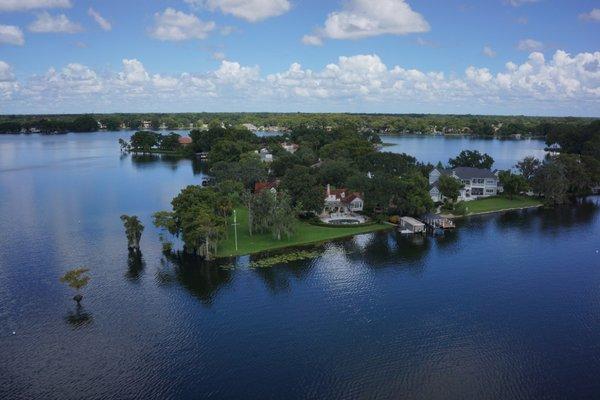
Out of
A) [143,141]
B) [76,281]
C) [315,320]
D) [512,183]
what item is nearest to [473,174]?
[512,183]

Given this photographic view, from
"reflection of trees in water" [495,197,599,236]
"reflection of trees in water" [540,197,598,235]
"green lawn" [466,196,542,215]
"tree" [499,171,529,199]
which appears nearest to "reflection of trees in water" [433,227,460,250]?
"reflection of trees in water" [495,197,599,236]

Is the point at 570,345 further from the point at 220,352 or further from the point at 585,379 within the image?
the point at 220,352

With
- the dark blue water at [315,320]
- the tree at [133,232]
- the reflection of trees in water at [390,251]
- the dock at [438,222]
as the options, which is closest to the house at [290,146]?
the dock at [438,222]

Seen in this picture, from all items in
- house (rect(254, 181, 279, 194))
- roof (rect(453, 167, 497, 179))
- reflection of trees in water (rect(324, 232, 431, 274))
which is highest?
roof (rect(453, 167, 497, 179))

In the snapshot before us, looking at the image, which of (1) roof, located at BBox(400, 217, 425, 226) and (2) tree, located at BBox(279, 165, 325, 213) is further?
(2) tree, located at BBox(279, 165, 325, 213)

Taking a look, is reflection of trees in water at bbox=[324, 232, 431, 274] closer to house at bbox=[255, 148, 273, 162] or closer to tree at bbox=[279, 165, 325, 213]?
tree at bbox=[279, 165, 325, 213]

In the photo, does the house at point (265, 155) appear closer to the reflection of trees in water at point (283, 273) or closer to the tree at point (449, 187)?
the tree at point (449, 187)

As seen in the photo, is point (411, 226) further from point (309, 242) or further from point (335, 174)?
point (335, 174)
